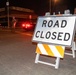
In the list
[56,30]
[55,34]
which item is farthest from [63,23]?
[55,34]

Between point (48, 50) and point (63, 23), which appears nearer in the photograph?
point (63, 23)

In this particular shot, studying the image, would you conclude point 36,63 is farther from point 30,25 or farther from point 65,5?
point 65,5

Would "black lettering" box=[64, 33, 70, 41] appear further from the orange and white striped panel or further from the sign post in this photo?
the orange and white striped panel

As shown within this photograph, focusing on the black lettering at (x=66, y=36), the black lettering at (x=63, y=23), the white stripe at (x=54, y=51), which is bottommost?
the white stripe at (x=54, y=51)

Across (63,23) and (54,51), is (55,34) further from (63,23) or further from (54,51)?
(54,51)

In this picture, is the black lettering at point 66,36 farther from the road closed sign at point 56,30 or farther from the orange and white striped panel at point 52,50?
the orange and white striped panel at point 52,50

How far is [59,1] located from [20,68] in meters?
34.9

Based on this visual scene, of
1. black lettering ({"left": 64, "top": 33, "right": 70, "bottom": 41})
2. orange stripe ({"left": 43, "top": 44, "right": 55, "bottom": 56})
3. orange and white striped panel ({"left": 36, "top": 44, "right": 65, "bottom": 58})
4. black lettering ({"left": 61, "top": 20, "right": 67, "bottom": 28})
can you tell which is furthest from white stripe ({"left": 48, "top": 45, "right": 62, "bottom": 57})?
black lettering ({"left": 61, "top": 20, "right": 67, "bottom": 28})

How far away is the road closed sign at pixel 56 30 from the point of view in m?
5.26

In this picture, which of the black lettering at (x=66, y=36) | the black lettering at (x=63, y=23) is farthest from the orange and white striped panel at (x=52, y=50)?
the black lettering at (x=63, y=23)

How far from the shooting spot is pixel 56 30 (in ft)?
18.2

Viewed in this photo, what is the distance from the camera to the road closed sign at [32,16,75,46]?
526 centimetres

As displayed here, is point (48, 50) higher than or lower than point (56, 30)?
lower

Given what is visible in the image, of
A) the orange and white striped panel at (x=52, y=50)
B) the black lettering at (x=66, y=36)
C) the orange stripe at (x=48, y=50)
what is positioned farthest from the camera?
the orange stripe at (x=48, y=50)
